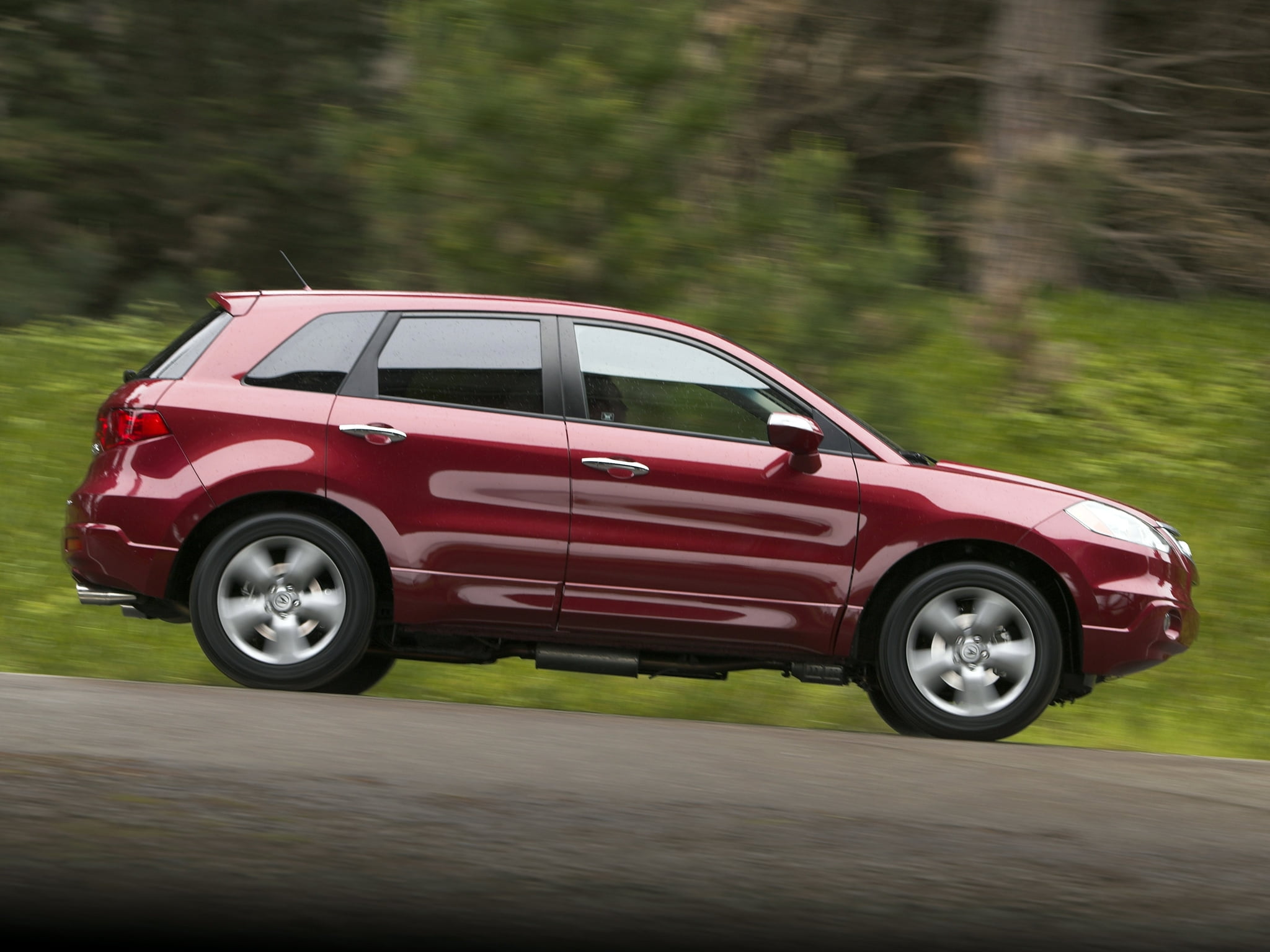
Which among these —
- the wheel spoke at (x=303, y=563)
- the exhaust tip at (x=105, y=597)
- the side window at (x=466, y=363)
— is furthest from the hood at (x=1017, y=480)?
the exhaust tip at (x=105, y=597)

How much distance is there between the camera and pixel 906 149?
56.9 ft

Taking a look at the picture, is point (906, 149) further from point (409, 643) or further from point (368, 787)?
point (368, 787)

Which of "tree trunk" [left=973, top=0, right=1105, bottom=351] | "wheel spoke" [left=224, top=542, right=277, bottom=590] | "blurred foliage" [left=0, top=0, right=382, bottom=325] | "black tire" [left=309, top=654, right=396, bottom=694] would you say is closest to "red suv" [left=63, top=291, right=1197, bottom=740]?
"wheel spoke" [left=224, top=542, right=277, bottom=590]

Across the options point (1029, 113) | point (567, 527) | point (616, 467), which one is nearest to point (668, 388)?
point (616, 467)

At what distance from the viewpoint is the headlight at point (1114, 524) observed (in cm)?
671

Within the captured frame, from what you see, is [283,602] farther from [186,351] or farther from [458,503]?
[186,351]

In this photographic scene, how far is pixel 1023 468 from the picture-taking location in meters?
11.1

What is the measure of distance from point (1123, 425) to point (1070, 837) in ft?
25.3

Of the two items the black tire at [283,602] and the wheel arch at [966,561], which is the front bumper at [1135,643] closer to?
the wheel arch at [966,561]

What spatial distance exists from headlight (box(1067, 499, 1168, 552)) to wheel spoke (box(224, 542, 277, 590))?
3364 millimetres

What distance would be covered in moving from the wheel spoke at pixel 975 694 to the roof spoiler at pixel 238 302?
3.41m

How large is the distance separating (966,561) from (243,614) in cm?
304

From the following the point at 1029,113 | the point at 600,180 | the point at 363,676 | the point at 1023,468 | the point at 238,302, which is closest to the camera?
the point at 238,302

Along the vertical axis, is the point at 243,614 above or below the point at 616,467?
below
